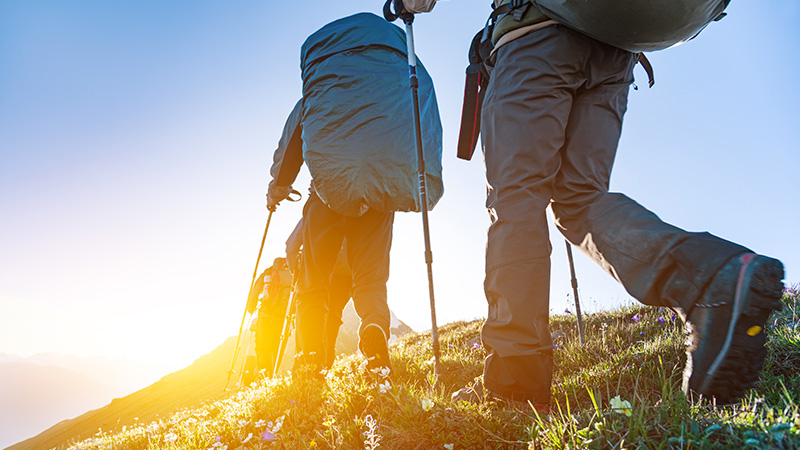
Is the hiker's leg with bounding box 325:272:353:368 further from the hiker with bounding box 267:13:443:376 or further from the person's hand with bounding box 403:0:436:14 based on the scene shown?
the person's hand with bounding box 403:0:436:14

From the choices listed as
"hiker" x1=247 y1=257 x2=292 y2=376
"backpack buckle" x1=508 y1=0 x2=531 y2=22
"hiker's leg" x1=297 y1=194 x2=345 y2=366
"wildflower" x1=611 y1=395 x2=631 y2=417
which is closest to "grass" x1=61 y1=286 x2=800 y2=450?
"wildflower" x1=611 y1=395 x2=631 y2=417

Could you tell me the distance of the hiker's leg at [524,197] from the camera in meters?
1.94

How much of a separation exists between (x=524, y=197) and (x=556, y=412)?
101cm

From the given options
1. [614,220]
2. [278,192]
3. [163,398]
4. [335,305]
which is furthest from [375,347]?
[163,398]

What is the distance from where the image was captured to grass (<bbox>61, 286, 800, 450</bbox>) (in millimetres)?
1192

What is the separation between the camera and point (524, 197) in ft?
6.79

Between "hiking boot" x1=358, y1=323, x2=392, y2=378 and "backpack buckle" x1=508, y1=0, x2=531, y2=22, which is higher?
"backpack buckle" x1=508, y1=0, x2=531, y2=22

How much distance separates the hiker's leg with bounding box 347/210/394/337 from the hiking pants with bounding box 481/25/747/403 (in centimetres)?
175

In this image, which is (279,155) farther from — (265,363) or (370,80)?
(265,363)

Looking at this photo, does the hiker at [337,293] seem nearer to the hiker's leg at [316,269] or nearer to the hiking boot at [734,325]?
the hiker's leg at [316,269]

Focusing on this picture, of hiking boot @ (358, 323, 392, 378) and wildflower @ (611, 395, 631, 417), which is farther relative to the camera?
hiking boot @ (358, 323, 392, 378)

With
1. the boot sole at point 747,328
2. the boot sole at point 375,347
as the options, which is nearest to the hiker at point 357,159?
the boot sole at point 375,347

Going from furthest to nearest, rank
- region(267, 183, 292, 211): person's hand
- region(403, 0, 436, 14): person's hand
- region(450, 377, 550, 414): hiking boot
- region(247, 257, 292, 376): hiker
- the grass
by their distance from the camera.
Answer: region(247, 257, 292, 376): hiker < region(267, 183, 292, 211): person's hand < region(403, 0, 436, 14): person's hand < region(450, 377, 550, 414): hiking boot < the grass

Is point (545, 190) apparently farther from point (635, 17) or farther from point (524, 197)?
point (635, 17)
